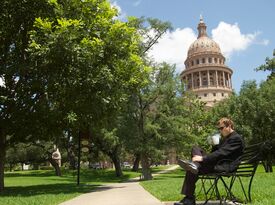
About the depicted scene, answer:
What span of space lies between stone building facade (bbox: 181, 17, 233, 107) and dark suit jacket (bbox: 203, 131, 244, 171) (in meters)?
117

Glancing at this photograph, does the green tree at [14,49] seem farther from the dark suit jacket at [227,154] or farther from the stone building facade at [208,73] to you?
the stone building facade at [208,73]

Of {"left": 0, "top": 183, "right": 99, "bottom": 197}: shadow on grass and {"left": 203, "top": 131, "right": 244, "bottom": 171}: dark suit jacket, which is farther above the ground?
{"left": 203, "top": 131, "right": 244, "bottom": 171}: dark suit jacket

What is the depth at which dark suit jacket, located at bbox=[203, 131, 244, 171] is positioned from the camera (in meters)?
6.89

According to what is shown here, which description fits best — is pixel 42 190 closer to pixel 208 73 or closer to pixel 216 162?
pixel 216 162

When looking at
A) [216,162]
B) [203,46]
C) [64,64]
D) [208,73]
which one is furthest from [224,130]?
[203,46]

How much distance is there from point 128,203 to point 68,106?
7.56 meters

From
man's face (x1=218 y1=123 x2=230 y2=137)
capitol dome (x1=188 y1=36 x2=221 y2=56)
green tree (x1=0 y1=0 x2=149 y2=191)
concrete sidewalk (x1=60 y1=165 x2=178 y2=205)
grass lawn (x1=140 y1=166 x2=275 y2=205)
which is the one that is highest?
capitol dome (x1=188 y1=36 x2=221 y2=56)

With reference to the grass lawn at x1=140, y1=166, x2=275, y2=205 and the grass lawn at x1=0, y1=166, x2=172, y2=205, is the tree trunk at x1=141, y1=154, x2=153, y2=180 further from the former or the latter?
the grass lawn at x1=140, y1=166, x2=275, y2=205

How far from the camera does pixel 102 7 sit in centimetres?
1623

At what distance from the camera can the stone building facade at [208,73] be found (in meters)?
125

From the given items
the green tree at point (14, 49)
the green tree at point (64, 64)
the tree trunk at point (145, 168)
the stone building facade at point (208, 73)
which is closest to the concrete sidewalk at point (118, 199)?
the green tree at point (64, 64)

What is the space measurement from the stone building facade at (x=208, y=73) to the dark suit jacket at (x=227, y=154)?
11711 centimetres

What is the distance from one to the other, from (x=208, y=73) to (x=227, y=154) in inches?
4782

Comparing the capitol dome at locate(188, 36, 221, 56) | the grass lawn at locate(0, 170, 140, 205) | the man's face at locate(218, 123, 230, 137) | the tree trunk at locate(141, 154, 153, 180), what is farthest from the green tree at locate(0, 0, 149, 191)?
the capitol dome at locate(188, 36, 221, 56)
